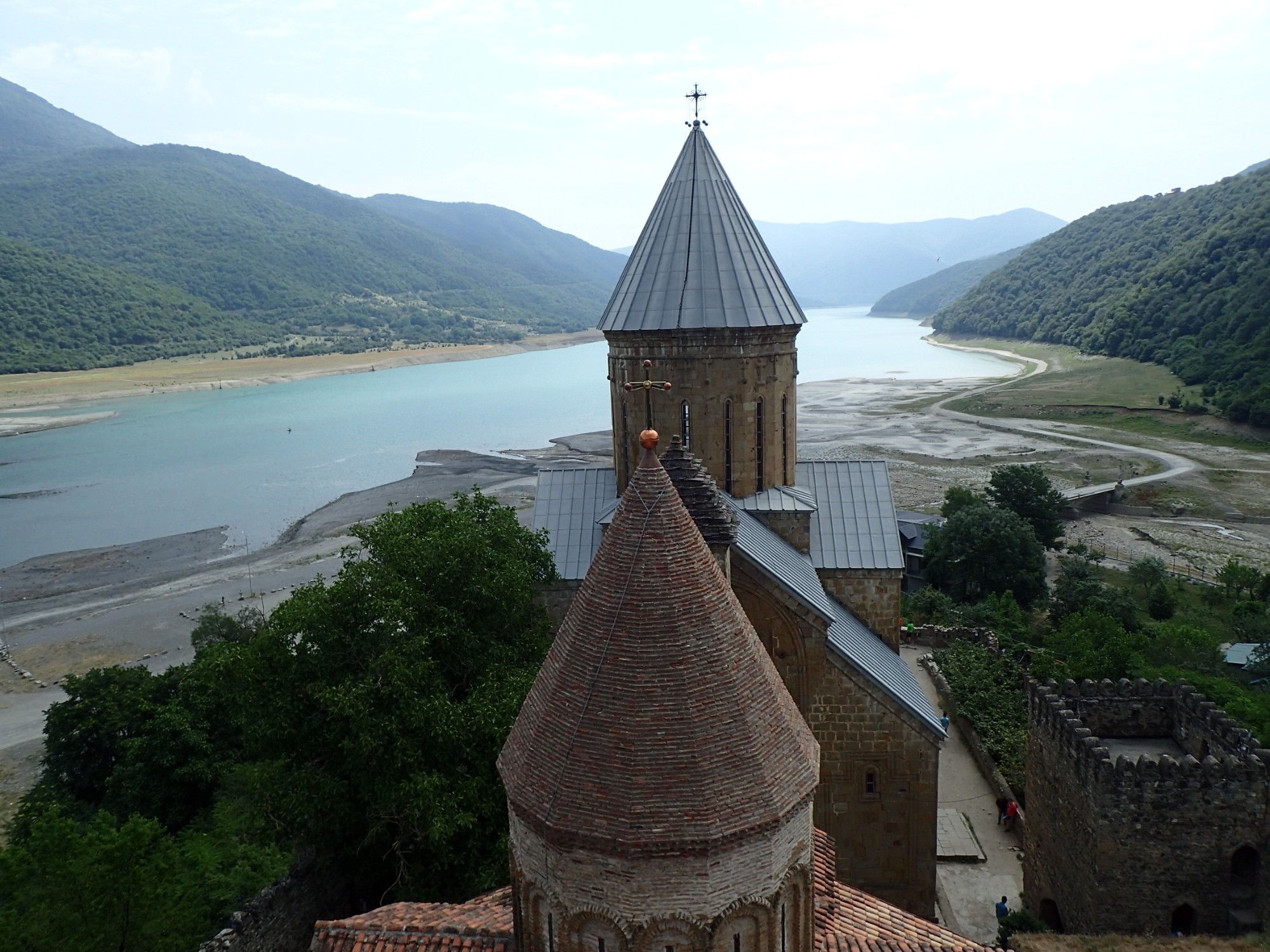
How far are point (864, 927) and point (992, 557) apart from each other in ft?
69.9

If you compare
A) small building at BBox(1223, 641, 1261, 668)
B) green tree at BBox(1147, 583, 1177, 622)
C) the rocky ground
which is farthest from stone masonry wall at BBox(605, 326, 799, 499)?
green tree at BBox(1147, 583, 1177, 622)

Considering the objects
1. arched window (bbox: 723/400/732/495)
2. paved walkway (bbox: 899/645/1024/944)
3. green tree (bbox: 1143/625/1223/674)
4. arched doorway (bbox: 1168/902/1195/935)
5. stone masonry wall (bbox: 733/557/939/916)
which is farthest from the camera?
green tree (bbox: 1143/625/1223/674)

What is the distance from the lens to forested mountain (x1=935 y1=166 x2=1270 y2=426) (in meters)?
57.3

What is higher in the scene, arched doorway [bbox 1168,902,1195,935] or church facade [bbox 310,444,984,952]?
church facade [bbox 310,444,984,952]

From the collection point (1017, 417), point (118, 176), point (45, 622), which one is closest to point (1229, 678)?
point (45, 622)

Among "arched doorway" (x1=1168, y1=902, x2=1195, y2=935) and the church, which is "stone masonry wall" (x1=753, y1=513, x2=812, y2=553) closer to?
the church

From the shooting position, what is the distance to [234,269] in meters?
128

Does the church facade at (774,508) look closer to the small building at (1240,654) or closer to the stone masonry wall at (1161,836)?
the stone masonry wall at (1161,836)

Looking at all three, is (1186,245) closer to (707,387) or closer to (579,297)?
(707,387)

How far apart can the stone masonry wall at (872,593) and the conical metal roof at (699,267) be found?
13.7 feet

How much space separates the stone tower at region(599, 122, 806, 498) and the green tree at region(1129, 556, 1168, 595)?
18.4 m

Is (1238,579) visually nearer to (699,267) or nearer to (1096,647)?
(1096,647)

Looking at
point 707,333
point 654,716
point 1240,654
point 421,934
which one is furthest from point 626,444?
point 1240,654

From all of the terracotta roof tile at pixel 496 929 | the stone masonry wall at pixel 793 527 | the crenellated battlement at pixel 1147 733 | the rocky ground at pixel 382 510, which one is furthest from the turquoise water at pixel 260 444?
the crenellated battlement at pixel 1147 733
